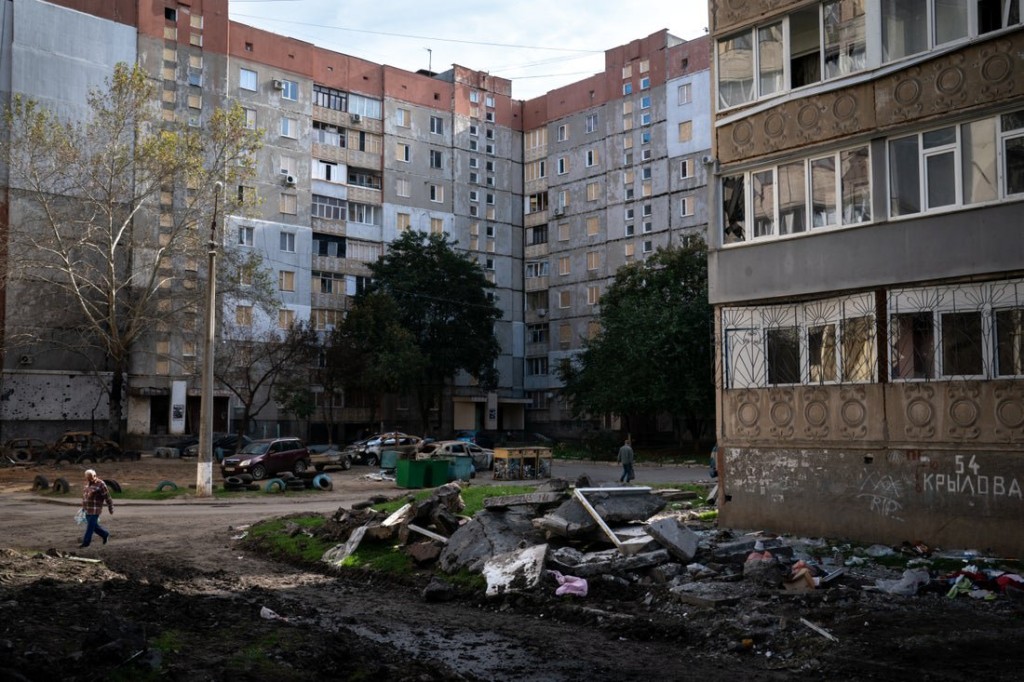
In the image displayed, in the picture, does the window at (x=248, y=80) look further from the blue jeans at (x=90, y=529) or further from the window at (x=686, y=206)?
the blue jeans at (x=90, y=529)

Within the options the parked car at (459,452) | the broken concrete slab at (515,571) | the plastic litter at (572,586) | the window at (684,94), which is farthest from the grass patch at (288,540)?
the window at (684,94)

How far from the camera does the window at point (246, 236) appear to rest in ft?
207

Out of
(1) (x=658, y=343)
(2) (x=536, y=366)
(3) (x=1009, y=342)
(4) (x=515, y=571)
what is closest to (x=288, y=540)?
(4) (x=515, y=571)

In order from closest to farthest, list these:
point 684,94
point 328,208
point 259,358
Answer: point 259,358, point 328,208, point 684,94

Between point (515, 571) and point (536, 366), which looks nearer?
point (515, 571)

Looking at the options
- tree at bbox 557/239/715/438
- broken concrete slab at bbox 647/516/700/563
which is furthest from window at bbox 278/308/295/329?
broken concrete slab at bbox 647/516/700/563

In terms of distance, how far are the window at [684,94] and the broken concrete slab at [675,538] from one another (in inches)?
2357

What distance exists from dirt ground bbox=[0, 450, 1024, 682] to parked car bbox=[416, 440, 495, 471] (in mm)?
25150

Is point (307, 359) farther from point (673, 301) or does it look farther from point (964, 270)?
point (964, 270)

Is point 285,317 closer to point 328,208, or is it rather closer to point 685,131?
point 328,208

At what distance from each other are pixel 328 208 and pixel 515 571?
193ft

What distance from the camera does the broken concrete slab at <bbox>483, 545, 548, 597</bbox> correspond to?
12.9 meters

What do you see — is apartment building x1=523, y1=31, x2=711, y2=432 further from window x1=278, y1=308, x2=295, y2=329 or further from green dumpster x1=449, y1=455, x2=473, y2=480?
green dumpster x1=449, y1=455, x2=473, y2=480

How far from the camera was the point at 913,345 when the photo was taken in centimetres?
1447
